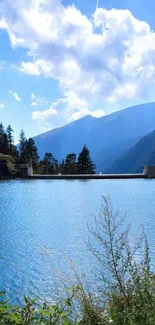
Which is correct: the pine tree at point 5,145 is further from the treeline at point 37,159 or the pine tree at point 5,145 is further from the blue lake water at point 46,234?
the blue lake water at point 46,234

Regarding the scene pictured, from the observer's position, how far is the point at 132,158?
458 feet

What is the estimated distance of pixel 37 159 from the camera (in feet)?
135

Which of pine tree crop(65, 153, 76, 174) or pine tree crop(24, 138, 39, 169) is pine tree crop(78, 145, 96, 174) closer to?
pine tree crop(65, 153, 76, 174)

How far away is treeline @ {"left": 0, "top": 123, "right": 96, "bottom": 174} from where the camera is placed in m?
37.4

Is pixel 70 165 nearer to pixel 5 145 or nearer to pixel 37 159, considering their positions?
pixel 37 159

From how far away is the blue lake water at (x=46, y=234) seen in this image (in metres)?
5.82

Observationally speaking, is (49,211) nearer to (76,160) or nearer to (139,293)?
(139,293)

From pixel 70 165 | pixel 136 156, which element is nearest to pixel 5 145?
pixel 70 165

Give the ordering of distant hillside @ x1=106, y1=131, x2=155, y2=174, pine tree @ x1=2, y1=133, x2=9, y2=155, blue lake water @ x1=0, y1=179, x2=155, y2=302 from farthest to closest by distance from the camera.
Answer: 1. distant hillside @ x1=106, y1=131, x2=155, y2=174
2. pine tree @ x1=2, y1=133, x2=9, y2=155
3. blue lake water @ x1=0, y1=179, x2=155, y2=302

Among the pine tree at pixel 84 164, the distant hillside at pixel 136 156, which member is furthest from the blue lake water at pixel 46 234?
the distant hillside at pixel 136 156

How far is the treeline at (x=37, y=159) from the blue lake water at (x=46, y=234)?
58.8 feet

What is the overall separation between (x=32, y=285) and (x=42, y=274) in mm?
529

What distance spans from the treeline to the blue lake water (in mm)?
17931

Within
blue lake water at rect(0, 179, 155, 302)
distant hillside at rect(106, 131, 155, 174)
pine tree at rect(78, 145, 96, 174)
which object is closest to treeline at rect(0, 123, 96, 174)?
pine tree at rect(78, 145, 96, 174)
